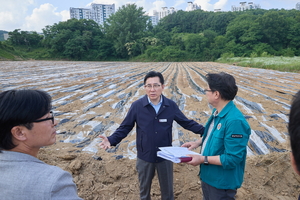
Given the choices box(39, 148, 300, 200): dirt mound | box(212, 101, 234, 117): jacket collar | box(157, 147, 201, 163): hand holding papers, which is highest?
box(212, 101, 234, 117): jacket collar

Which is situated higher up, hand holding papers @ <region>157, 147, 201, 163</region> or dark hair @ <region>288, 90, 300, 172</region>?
dark hair @ <region>288, 90, 300, 172</region>

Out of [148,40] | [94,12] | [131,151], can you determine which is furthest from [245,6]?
[131,151]

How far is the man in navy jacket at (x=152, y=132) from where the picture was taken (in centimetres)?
194

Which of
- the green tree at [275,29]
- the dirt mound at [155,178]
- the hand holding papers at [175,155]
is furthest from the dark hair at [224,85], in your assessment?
the green tree at [275,29]

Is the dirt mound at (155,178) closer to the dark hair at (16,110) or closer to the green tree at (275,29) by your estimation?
the dark hair at (16,110)

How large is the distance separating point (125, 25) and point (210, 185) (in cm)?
4089

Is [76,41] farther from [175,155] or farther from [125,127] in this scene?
[175,155]

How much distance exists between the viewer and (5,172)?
34.1 inches

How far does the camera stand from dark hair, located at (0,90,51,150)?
3.06 feet

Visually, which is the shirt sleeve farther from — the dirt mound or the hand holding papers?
the dirt mound

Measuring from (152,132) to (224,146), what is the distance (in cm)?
67

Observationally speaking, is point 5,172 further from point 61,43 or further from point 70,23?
point 70,23

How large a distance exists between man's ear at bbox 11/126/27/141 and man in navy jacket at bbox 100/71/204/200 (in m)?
0.95

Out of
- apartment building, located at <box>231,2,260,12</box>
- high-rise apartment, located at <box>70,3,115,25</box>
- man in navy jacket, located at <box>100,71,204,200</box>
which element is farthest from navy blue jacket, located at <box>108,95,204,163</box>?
apartment building, located at <box>231,2,260,12</box>
